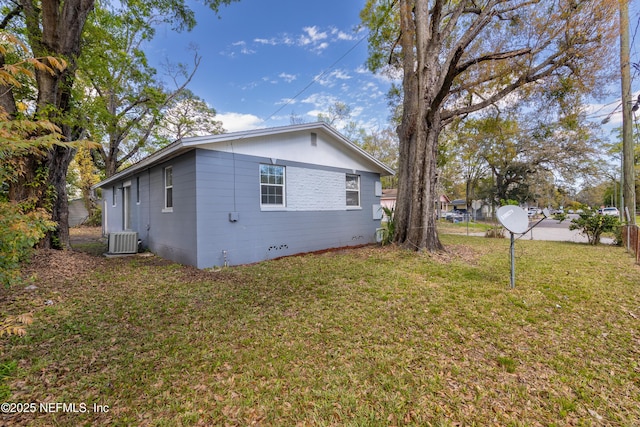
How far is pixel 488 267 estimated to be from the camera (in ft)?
19.9

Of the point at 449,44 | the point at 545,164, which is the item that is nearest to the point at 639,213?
the point at 545,164

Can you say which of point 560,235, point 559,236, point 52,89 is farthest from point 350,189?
point 560,235

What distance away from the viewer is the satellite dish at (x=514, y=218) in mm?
4445

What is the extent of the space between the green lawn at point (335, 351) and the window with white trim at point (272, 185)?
123 inches

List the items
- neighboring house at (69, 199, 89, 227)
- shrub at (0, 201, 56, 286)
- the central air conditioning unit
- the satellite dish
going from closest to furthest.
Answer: shrub at (0, 201, 56, 286) < the satellite dish < the central air conditioning unit < neighboring house at (69, 199, 89, 227)

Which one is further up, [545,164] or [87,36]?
[87,36]

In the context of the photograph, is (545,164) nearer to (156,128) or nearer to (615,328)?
(615,328)

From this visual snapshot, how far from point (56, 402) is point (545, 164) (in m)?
29.9

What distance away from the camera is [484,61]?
26.1 feet

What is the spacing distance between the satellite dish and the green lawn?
3.52 feet

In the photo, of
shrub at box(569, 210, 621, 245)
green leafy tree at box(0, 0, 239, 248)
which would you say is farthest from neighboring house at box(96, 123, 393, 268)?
shrub at box(569, 210, 621, 245)

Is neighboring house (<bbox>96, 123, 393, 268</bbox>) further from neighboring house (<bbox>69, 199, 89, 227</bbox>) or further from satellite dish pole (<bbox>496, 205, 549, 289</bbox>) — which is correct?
neighboring house (<bbox>69, 199, 89, 227</bbox>)

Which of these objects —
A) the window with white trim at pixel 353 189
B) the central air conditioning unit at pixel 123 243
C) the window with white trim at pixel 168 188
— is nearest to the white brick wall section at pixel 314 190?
the window with white trim at pixel 353 189

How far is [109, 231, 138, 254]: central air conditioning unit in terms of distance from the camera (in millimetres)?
8508
